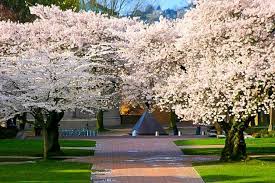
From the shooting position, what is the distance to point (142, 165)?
82.6ft

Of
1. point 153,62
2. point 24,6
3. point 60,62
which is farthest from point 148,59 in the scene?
point 24,6

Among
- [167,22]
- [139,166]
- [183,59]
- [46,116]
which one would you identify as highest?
[167,22]

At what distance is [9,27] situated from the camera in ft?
105

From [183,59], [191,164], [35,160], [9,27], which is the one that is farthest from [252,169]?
[9,27]

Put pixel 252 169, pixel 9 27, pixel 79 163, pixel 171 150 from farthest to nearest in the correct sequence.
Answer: pixel 171 150, pixel 9 27, pixel 79 163, pixel 252 169

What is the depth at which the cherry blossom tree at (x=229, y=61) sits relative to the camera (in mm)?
23234

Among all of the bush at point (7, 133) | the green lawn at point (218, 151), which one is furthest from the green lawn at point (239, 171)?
the bush at point (7, 133)

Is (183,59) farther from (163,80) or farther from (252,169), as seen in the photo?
(252,169)

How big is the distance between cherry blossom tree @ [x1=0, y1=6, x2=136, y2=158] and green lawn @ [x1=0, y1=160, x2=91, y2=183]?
2.33 m

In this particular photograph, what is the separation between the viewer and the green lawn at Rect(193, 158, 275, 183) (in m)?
19.5

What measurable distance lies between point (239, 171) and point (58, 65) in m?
8.95

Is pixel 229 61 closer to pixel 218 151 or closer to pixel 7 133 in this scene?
pixel 218 151

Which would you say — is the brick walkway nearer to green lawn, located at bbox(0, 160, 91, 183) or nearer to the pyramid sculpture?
green lawn, located at bbox(0, 160, 91, 183)

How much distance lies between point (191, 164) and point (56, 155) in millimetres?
7568
